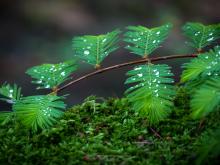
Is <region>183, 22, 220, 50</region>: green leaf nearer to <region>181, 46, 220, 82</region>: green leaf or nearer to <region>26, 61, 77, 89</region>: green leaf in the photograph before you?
<region>181, 46, 220, 82</region>: green leaf

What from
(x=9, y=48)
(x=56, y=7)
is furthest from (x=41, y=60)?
(x=56, y=7)

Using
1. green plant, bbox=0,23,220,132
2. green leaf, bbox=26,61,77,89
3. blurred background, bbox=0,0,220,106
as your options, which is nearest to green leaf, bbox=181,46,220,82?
green plant, bbox=0,23,220,132

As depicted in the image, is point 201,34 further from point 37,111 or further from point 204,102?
point 37,111

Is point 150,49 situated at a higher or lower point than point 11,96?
higher

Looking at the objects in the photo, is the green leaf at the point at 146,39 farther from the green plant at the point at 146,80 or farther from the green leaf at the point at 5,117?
the green leaf at the point at 5,117

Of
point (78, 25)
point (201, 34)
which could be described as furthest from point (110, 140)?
point (78, 25)

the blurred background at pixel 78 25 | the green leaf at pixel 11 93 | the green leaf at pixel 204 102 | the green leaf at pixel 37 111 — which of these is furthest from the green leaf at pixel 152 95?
the blurred background at pixel 78 25

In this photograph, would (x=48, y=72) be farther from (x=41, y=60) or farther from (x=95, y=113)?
(x=41, y=60)

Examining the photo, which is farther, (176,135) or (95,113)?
(95,113)
